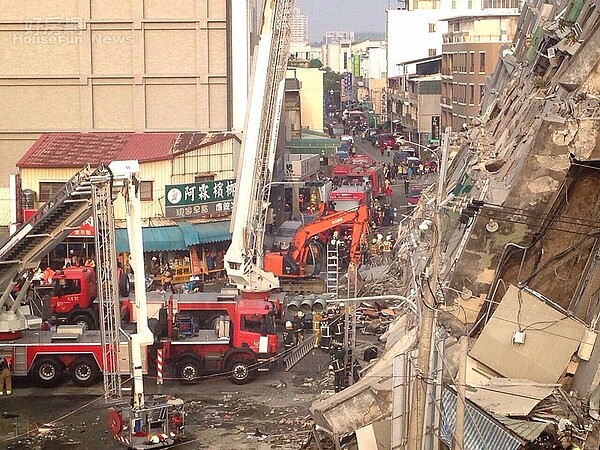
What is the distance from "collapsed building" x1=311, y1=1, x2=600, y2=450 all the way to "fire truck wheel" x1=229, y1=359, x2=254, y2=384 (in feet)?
11.5

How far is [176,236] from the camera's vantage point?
35031 mm

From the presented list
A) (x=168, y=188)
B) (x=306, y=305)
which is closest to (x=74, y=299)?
(x=306, y=305)

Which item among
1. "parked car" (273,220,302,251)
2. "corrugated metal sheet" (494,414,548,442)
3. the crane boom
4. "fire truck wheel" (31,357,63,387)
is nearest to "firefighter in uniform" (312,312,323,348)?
the crane boom

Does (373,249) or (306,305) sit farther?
(373,249)

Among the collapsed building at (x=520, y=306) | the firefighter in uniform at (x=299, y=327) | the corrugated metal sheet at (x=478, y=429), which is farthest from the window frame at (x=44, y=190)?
the corrugated metal sheet at (x=478, y=429)

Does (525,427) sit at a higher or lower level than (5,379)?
higher

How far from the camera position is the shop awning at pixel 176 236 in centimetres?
3447

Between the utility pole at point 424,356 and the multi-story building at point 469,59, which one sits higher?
the multi-story building at point 469,59

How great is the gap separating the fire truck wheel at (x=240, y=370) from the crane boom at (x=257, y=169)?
278 centimetres

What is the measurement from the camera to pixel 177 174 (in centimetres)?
3588

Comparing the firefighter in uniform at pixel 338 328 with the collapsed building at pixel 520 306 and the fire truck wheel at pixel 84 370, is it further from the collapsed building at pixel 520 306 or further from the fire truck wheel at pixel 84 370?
the fire truck wheel at pixel 84 370

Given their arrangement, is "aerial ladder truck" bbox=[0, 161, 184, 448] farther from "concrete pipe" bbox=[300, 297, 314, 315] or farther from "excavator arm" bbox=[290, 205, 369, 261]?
"excavator arm" bbox=[290, 205, 369, 261]

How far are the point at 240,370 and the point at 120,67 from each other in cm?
2239

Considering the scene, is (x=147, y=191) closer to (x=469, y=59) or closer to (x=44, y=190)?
(x=44, y=190)
